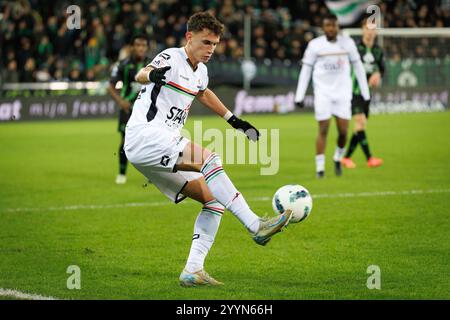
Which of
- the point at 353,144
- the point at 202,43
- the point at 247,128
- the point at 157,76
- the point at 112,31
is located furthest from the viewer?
the point at 112,31

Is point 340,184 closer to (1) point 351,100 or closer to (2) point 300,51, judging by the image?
(1) point 351,100

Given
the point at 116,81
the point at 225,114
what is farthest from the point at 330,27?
the point at 225,114

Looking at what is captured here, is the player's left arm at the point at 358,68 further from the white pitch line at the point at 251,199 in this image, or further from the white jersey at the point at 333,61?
the white pitch line at the point at 251,199

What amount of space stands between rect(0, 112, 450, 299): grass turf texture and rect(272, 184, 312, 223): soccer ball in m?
0.50

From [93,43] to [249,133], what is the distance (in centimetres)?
2043

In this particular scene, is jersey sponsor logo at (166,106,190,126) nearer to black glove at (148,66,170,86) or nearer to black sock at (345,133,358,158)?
black glove at (148,66,170,86)

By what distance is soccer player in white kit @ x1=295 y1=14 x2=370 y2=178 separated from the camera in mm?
14367

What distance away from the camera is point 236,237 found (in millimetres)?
9391

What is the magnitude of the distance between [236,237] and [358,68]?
584 cm

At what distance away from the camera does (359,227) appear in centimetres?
980

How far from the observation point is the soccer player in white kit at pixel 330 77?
1437 centimetres

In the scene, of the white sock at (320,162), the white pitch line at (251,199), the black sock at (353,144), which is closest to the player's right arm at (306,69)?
the white sock at (320,162)

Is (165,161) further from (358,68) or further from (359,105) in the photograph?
(359,105)
